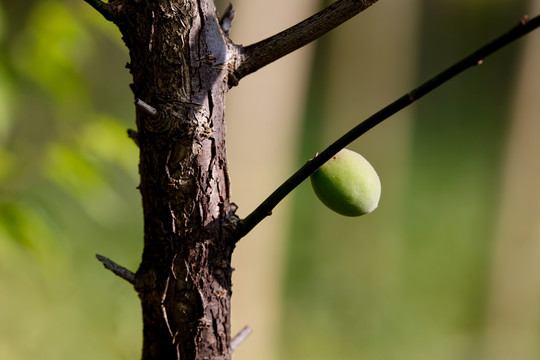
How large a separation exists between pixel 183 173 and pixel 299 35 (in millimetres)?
171

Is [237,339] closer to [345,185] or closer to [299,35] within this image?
[345,185]

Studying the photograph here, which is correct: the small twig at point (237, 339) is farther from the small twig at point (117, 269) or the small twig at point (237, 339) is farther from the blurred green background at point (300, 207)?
the blurred green background at point (300, 207)

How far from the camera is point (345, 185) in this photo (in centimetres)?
56

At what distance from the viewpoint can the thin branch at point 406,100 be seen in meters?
0.35

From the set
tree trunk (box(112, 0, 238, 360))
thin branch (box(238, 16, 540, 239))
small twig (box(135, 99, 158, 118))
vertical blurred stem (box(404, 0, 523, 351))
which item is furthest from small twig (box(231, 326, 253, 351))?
vertical blurred stem (box(404, 0, 523, 351))

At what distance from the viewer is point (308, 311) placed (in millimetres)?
3018

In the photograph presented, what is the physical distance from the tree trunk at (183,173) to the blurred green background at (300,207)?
459 millimetres

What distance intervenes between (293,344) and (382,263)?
2.78 feet

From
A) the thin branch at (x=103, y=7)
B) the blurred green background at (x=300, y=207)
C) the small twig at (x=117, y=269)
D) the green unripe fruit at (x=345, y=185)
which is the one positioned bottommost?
the small twig at (x=117, y=269)

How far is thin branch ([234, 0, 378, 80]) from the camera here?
500mm

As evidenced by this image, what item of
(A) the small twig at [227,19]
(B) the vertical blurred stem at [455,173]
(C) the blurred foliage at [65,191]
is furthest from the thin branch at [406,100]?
(B) the vertical blurred stem at [455,173]

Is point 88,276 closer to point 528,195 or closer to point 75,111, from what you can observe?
point 75,111

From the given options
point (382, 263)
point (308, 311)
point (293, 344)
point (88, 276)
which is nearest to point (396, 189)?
point (382, 263)

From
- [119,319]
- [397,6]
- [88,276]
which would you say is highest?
[397,6]
